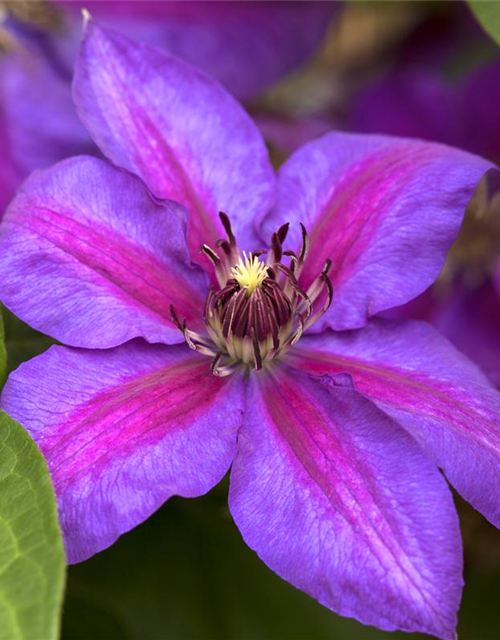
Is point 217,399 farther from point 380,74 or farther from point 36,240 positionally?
point 380,74

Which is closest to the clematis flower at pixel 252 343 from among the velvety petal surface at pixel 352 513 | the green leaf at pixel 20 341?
the velvety petal surface at pixel 352 513

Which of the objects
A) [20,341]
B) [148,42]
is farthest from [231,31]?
[20,341]

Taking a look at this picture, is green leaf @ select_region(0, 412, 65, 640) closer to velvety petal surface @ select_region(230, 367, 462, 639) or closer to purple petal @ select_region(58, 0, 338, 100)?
velvety petal surface @ select_region(230, 367, 462, 639)

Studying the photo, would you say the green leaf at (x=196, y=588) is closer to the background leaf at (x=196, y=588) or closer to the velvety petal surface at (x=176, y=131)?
the background leaf at (x=196, y=588)

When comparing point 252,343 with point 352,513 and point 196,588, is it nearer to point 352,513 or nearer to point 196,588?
point 352,513

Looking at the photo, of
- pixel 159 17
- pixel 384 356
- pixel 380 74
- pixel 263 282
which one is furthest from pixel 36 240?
pixel 380 74

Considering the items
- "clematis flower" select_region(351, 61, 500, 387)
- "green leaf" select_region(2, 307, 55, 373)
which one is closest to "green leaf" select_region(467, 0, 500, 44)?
"clematis flower" select_region(351, 61, 500, 387)
